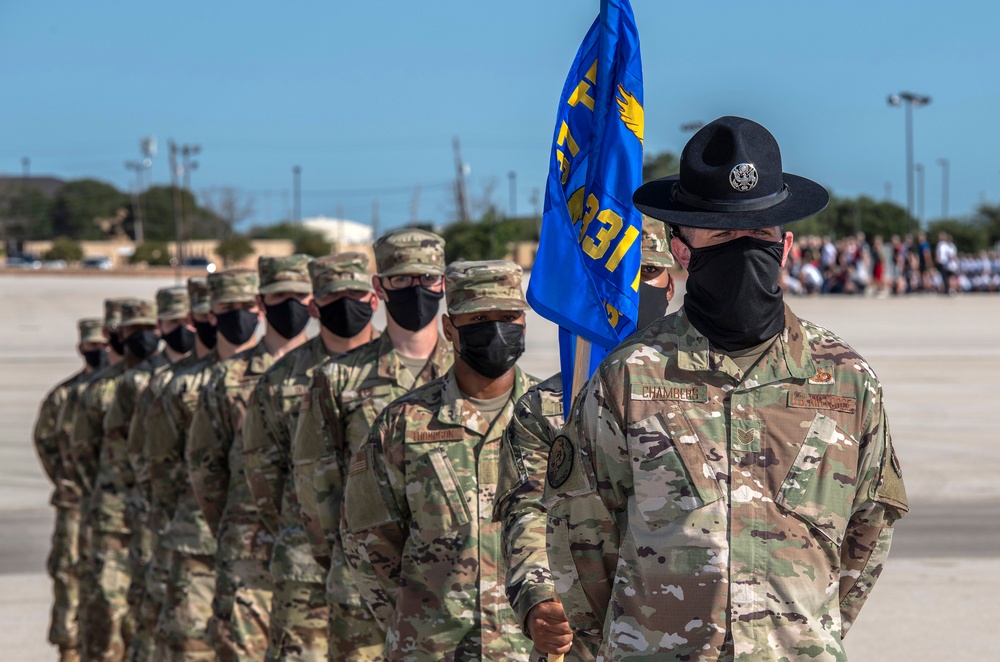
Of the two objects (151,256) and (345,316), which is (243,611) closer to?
(345,316)

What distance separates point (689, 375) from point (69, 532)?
1056 centimetres

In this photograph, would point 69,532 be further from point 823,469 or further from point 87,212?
point 87,212

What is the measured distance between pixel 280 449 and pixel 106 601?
179 inches

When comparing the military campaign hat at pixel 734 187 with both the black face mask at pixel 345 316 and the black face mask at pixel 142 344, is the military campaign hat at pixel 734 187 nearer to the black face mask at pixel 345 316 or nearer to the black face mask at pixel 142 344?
the black face mask at pixel 345 316

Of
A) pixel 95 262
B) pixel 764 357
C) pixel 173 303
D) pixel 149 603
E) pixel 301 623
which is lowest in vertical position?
pixel 95 262

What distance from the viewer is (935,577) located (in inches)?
513

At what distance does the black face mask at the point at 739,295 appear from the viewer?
3555 millimetres

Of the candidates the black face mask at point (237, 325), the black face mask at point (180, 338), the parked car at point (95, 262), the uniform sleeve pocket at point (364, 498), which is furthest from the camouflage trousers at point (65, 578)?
the parked car at point (95, 262)

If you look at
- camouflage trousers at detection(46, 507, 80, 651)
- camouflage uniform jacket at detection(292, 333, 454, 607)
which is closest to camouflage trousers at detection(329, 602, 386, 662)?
camouflage uniform jacket at detection(292, 333, 454, 607)

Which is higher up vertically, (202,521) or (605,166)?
(605,166)

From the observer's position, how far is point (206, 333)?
10.2m

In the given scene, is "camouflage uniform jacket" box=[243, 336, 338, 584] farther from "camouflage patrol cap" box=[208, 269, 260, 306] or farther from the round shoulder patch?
the round shoulder patch

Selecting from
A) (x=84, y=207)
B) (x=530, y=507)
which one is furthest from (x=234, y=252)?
(x=530, y=507)

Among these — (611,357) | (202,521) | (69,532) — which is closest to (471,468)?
(611,357)
